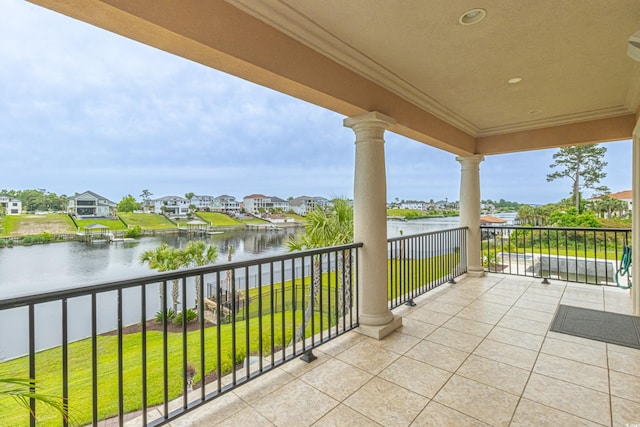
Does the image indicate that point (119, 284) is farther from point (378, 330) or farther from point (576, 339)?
point (576, 339)

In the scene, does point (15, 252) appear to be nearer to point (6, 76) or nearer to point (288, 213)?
point (6, 76)

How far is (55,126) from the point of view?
3117 mm

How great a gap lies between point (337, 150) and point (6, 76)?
54.0ft

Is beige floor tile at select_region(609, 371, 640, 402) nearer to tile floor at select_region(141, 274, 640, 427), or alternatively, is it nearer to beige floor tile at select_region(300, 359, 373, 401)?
tile floor at select_region(141, 274, 640, 427)

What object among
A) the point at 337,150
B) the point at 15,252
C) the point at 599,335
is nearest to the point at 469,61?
the point at 599,335

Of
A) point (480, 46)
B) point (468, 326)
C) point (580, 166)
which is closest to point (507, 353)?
point (468, 326)

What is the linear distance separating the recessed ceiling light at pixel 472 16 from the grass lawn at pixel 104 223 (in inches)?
137

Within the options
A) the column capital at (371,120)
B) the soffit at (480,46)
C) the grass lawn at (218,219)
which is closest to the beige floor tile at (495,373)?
the column capital at (371,120)

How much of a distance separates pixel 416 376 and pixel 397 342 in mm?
561

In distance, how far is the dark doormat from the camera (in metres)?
2.69

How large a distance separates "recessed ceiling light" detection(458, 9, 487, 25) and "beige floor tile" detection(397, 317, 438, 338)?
2.69 m

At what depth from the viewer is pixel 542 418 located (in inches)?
66.7

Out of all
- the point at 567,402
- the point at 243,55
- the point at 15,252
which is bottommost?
the point at 567,402

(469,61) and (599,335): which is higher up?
(469,61)
